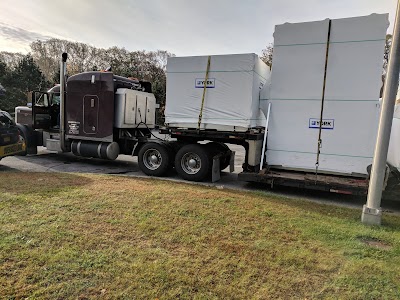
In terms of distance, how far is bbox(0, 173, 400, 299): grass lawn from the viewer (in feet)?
10.0

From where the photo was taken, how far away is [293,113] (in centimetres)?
764

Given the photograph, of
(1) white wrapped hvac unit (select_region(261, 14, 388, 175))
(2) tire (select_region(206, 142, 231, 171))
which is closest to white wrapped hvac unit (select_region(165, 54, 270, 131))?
(1) white wrapped hvac unit (select_region(261, 14, 388, 175))

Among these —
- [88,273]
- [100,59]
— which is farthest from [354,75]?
[100,59]

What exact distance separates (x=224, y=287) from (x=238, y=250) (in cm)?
86

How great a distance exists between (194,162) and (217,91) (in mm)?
2020

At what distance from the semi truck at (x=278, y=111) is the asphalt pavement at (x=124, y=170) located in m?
0.45

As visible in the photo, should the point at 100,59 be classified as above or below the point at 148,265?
above

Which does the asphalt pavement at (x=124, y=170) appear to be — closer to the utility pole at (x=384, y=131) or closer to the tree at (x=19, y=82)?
the utility pole at (x=384, y=131)

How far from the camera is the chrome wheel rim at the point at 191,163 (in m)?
8.91

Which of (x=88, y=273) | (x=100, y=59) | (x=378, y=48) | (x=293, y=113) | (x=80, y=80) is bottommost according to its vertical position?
(x=88, y=273)

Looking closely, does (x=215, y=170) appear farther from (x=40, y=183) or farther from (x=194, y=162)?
(x=40, y=183)

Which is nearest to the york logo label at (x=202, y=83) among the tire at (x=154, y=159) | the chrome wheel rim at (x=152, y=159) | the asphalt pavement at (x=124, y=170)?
the tire at (x=154, y=159)

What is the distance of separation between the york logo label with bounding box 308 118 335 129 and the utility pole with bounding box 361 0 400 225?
7.03 feet

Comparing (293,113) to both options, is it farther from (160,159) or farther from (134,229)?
(134,229)
